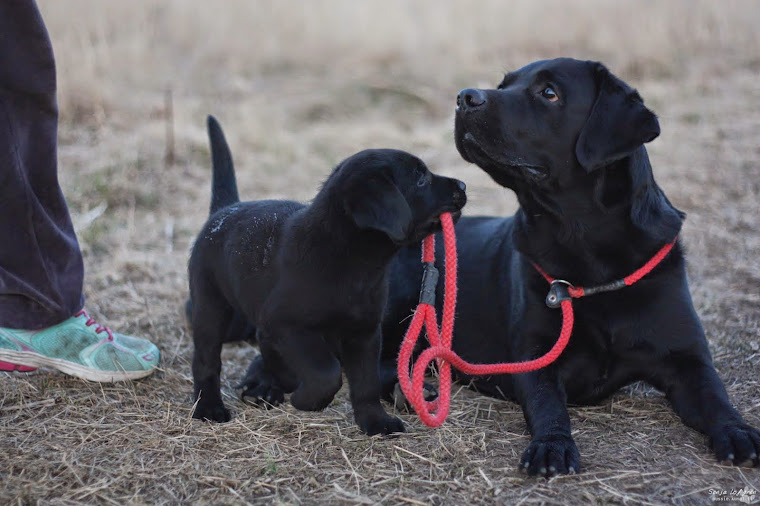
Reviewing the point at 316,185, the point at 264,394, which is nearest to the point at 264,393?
the point at 264,394

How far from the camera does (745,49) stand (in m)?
10.5

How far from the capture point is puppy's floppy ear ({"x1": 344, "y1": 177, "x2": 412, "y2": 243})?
2393mm

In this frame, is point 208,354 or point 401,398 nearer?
point 208,354

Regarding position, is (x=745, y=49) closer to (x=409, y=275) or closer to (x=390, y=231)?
(x=409, y=275)

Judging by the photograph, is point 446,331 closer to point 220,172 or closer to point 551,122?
point 551,122

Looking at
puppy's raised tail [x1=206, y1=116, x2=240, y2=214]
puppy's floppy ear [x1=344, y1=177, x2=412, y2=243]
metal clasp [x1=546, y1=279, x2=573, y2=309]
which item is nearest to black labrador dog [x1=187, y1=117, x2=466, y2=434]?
puppy's floppy ear [x1=344, y1=177, x2=412, y2=243]

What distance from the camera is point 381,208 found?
2416mm

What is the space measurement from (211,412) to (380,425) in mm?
636

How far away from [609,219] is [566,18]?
9143mm

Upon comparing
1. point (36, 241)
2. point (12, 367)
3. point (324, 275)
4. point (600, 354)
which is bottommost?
point (12, 367)

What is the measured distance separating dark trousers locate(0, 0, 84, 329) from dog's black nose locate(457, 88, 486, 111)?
152 cm

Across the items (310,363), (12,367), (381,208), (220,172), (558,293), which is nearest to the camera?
(381,208)

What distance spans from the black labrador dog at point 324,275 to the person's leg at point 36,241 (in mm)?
543

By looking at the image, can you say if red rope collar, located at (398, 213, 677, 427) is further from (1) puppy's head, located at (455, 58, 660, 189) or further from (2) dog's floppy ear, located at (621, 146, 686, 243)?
(1) puppy's head, located at (455, 58, 660, 189)
